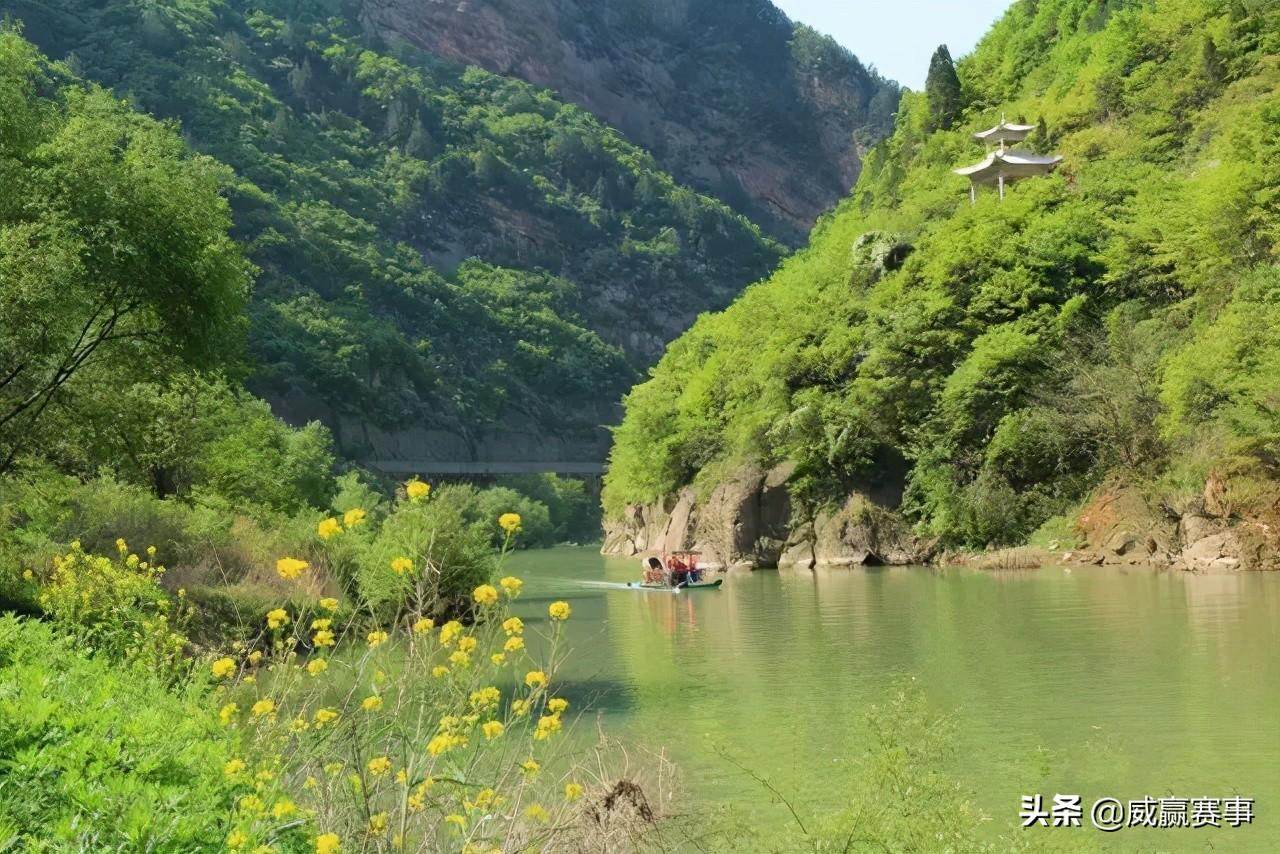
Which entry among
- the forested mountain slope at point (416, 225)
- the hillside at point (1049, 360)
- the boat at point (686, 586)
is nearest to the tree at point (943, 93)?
the hillside at point (1049, 360)

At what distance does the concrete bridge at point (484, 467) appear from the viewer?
97037mm

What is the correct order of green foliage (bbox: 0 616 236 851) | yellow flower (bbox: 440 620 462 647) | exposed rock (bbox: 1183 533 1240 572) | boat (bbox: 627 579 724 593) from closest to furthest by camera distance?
green foliage (bbox: 0 616 236 851), yellow flower (bbox: 440 620 462 647), exposed rock (bbox: 1183 533 1240 572), boat (bbox: 627 579 724 593)

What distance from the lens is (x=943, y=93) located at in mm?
78625

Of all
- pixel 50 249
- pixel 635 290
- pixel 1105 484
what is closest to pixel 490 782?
pixel 50 249

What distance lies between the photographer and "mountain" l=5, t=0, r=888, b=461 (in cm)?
10094

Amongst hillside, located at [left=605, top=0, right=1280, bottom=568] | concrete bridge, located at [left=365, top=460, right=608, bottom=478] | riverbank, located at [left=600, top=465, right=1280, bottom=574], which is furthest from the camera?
concrete bridge, located at [left=365, top=460, right=608, bottom=478]

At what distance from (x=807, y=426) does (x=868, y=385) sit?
2.87 metres

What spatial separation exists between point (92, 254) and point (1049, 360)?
123 feet

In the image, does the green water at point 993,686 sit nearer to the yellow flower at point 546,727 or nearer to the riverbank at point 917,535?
the riverbank at point 917,535

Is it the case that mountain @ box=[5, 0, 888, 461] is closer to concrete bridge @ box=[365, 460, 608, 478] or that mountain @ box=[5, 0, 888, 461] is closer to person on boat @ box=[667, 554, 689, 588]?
concrete bridge @ box=[365, 460, 608, 478]

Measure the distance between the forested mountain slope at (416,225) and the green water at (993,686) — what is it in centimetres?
6044

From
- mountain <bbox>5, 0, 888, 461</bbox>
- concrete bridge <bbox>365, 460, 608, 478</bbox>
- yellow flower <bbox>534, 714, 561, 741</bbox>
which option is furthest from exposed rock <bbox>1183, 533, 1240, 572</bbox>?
concrete bridge <bbox>365, 460, 608, 478</bbox>

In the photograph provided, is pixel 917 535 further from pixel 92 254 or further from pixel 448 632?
pixel 448 632

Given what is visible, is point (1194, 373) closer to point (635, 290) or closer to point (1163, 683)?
point (1163, 683)
